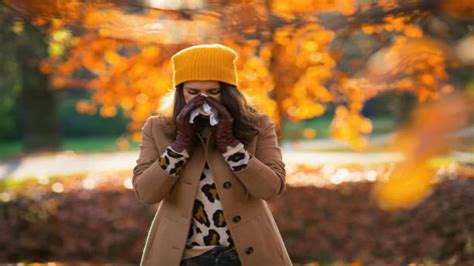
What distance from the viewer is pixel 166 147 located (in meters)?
3.17

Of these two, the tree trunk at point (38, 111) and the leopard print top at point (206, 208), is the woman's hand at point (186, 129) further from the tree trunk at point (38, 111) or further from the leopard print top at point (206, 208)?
the tree trunk at point (38, 111)

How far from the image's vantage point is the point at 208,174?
124 inches

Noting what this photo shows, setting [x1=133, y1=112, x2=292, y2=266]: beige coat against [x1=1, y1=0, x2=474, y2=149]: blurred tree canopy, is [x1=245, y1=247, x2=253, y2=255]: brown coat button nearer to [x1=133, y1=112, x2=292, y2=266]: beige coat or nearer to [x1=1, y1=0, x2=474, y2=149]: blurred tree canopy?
[x1=133, y1=112, x2=292, y2=266]: beige coat

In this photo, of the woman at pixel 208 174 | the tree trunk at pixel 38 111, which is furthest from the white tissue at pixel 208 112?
the tree trunk at pixel 38 111

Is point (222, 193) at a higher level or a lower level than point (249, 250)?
higher

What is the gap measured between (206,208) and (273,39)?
0.99m

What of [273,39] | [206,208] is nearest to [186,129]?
[206,208]

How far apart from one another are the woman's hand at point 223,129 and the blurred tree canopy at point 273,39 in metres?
0.24

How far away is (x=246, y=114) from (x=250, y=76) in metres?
5.45

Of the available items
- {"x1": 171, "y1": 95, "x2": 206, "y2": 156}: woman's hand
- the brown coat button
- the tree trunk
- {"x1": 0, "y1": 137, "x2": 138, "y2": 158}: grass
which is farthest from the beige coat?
{"x1": 0, "y1": 137, "x2": 138, "y2": 158}: grass

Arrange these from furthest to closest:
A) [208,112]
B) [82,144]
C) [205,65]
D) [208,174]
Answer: [82,144] < [208,174] < [205,65] < [208,112]

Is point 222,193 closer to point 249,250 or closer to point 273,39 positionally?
point 249,250

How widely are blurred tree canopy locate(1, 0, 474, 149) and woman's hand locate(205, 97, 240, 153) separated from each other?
235 millimetres

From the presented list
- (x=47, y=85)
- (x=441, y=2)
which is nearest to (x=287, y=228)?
(x=441, y=2)
